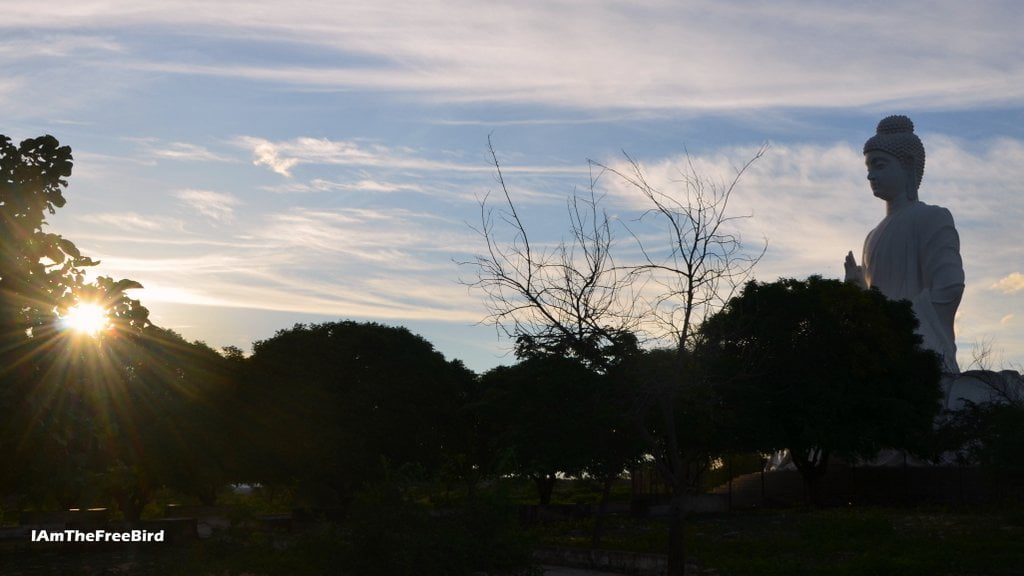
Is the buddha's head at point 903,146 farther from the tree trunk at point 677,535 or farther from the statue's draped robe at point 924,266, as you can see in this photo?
the tree trunk at point 677,535

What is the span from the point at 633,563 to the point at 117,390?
39.3 ft

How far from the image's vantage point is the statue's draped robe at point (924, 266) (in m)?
41.2

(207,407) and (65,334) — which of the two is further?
(207,407)

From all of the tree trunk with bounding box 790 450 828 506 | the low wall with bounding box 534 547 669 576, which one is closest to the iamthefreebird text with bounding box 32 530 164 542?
the low wall with bounding box 534 547 669 576

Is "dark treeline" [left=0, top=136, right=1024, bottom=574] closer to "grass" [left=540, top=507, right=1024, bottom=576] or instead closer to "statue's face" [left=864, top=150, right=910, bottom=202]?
"grass" [left=540, top=507, right=1024, bottom=576]

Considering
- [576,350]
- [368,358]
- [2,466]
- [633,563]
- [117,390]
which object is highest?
[368,358]

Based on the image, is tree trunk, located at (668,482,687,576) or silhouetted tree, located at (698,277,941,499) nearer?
tree trunk, located at (668,482,687,576)

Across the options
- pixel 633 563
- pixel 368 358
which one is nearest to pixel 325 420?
pixel 368 358

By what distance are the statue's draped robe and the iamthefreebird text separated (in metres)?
28.6

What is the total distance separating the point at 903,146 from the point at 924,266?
514cm

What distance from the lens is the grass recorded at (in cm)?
1531

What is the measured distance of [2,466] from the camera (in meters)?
7.68

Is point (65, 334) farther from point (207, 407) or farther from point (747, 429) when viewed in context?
point (207, 407)

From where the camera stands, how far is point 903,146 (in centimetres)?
4419
